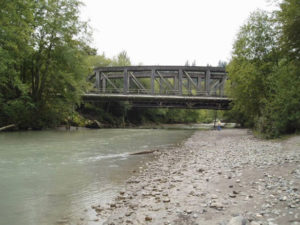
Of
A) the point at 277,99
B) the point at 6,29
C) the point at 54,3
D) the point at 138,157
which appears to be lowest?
the point at 138,157

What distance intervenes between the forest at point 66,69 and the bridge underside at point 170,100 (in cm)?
779

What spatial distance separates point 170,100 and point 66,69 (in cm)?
1799

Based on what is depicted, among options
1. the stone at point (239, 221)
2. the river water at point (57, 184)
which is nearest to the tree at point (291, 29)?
the river water at point (57, 184)

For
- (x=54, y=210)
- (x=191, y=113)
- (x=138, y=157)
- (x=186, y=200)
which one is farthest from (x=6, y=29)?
(x=191, y=113)

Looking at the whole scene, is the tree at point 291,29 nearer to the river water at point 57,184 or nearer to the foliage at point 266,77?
the foliage at point 266,77

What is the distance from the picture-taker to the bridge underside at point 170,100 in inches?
1526

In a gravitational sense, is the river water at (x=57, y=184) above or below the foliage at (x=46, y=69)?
below

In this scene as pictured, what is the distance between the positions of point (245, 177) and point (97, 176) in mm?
4609

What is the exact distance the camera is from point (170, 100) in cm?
3978

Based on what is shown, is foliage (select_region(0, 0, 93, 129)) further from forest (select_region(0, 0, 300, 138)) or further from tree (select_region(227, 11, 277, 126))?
tree (select_region(227, 11, 277, 126))

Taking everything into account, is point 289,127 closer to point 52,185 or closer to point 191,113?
point 52,185

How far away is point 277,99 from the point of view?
55.1ft

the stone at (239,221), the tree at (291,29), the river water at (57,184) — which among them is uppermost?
the tree at (291,29)

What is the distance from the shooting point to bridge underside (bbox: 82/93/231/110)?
1526 inches
